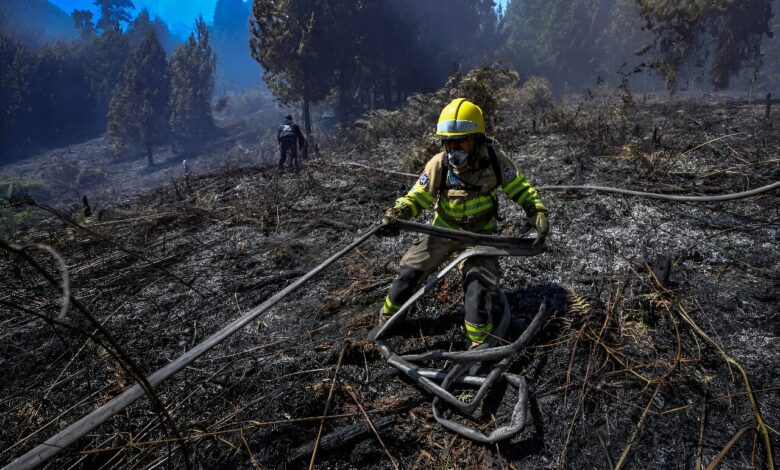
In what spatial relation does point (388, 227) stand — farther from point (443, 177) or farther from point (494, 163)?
point (494, 163)

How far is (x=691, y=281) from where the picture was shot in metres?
3.54

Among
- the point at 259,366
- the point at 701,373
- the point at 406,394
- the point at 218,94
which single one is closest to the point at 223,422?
the point at 259,366

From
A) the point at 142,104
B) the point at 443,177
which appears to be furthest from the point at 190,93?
the point at 443,177

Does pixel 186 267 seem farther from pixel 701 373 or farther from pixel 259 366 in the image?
pixel 701 373

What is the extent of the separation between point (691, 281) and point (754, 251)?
0.96 meters

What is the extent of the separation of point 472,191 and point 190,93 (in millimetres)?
29960

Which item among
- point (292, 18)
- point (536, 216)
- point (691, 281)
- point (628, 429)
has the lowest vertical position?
point (628, 429)

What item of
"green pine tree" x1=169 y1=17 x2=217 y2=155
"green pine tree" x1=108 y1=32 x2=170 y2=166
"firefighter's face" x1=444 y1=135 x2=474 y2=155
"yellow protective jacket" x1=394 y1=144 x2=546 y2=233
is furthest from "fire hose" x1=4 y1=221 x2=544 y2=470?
"green pine tree" x1=169 y1=17 x2=217 y2=155

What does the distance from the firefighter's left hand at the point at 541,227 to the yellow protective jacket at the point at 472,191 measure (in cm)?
8

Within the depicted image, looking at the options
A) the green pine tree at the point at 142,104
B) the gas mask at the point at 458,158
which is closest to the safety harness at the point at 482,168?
the gas mask at the point at 458,158

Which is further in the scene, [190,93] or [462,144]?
[190,93]

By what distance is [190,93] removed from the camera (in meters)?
27.6

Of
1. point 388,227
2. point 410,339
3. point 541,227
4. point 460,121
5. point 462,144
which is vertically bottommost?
point 410,339

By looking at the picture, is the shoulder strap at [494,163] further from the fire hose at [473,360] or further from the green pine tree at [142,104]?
the green pine tree at [142,104]
